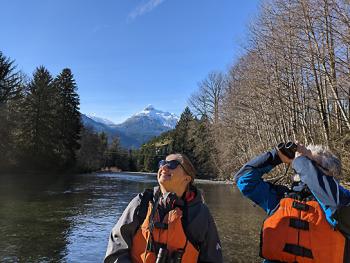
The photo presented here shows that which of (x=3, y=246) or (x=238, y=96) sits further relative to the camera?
(x=238, y=96)

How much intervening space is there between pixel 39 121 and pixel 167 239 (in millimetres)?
48889

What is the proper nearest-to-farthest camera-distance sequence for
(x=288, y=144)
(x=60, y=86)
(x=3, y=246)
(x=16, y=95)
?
(x=288, y=144) → (x=3, y=246) → (x=16, y=95) → (x=60, y=86)

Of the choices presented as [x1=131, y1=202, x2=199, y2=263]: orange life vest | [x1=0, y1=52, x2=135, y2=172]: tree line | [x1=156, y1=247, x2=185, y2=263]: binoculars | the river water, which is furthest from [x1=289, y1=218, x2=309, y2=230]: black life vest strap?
[x1=0, y1=52, x2=135, y2=172]: tree line

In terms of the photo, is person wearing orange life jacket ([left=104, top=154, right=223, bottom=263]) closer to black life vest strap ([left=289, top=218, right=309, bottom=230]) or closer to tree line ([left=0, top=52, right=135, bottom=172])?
black life vest strap ([left=289, top=218, right=309, bottom=230])

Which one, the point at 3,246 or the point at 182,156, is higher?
the point at 182,156

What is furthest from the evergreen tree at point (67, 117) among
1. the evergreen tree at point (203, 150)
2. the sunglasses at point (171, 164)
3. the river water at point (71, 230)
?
the sunglasses at point (171, 164)

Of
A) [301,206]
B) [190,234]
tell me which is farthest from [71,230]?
[301,206]

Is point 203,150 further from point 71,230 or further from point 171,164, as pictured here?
point 171,164

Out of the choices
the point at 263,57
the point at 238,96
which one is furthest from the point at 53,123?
the point at 263,57

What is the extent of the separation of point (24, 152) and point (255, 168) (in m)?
47.1

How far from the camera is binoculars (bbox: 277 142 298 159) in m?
2.90

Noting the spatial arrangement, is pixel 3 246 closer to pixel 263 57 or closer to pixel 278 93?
pixel 278 93

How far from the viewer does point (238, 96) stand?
28391mm

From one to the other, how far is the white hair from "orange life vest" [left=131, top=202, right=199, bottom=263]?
3.42 feet
